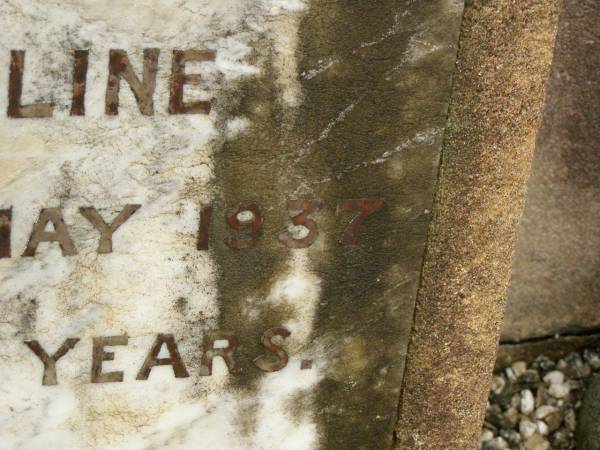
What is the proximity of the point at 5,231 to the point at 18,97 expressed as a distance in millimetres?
215

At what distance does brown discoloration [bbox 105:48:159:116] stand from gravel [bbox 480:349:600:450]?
4.49 feet

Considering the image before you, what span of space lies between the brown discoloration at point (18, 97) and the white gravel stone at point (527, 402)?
1.52m

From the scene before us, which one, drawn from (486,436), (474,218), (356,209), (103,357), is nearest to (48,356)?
(103,357)

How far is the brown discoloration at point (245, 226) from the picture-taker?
4.40 feet

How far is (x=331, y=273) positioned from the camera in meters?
1.42

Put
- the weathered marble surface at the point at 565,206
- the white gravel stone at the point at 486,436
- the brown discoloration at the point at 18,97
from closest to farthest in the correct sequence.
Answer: the brown discoloration at the point at 18,97 → the weathered marble surface at the point at 565,206 → the white gravel stone at the point at 486,436

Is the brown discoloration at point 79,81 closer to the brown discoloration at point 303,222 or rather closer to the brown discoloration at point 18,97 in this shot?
the brown discoloration at point 18,97

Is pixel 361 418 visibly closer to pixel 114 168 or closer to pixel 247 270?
pixel 247 270

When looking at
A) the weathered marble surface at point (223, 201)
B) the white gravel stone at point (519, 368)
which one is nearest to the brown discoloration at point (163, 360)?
the weathered marble surface at point (223, 201)

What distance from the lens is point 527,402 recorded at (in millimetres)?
2193

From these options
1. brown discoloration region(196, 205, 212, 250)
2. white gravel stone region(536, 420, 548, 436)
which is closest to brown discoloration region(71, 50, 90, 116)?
brown discoloration region(196, 205, 212, 250)

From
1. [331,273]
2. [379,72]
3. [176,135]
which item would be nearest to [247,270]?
[331,273]

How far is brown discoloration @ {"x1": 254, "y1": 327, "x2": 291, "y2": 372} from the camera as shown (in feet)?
4.73

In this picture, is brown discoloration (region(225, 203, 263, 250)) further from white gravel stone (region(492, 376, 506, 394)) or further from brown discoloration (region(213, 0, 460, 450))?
white gravel stone (region(492, 376, 506, 394))
